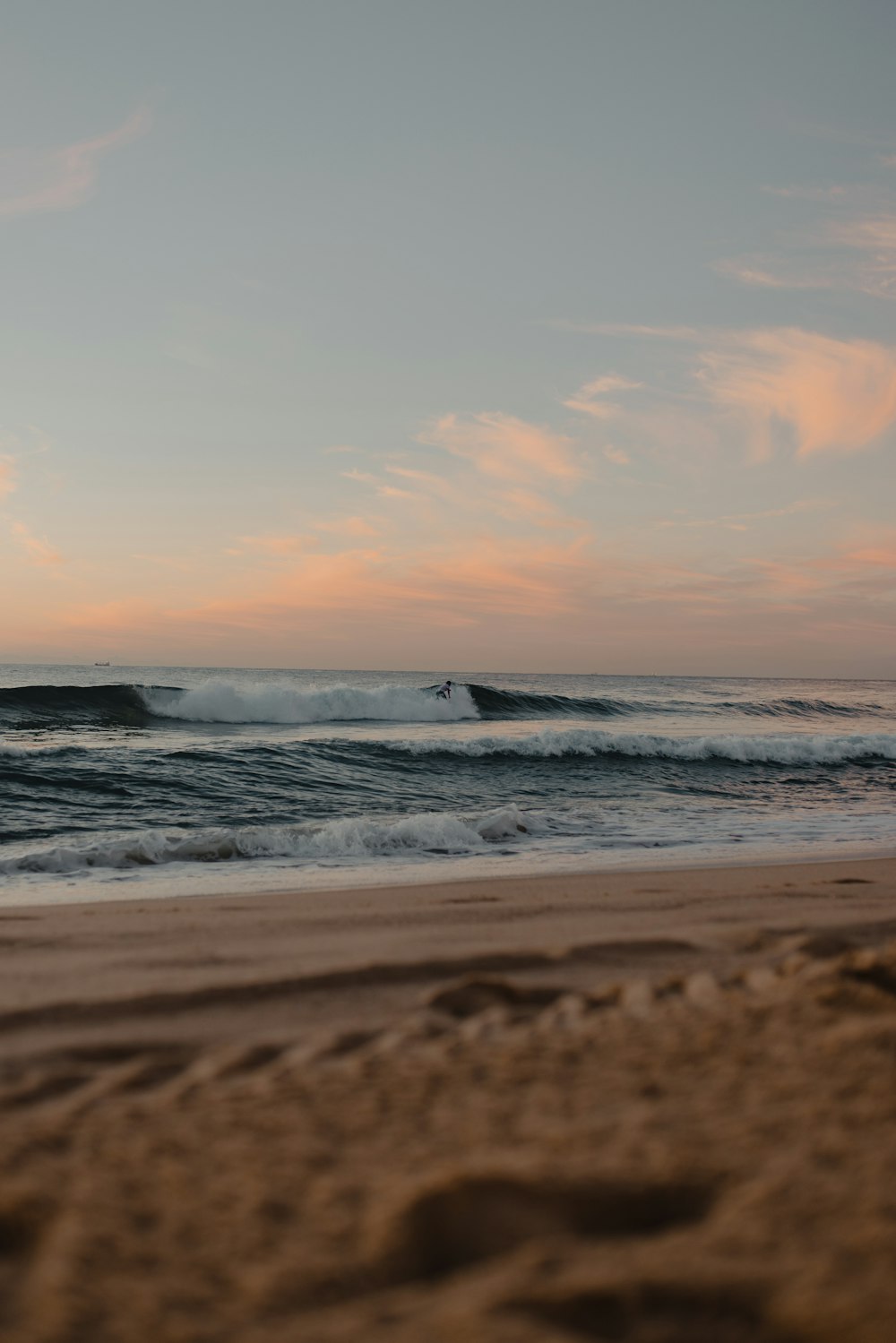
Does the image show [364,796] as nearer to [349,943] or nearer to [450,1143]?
[349,943]

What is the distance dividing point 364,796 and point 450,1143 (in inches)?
342

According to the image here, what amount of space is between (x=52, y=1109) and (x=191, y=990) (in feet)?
2.89

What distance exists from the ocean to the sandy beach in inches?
100

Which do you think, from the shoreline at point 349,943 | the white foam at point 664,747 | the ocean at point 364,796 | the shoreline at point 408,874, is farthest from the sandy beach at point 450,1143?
the white foam at point 664,747

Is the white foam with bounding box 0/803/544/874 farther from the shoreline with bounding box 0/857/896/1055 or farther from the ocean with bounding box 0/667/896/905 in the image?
the shoreline with bounding box 0/857/896/1055

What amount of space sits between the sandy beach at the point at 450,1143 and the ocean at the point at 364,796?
2.54 meters

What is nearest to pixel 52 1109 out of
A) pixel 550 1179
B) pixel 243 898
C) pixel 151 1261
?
pixel 151 1261

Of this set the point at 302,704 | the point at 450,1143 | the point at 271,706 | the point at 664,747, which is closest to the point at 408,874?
the point at 450,1143

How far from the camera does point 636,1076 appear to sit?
72.9 inches

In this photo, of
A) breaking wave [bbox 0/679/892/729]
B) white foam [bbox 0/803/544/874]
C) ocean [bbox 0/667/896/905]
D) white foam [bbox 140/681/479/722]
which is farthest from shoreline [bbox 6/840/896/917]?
white foam [bbox 140/681/479/722]

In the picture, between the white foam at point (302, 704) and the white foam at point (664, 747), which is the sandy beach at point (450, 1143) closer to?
the white foam at point (664, 747)

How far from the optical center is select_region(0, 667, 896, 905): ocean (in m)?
5.93

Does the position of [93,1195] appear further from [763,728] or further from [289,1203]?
[763,728]

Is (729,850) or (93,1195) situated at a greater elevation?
(93,1195)
